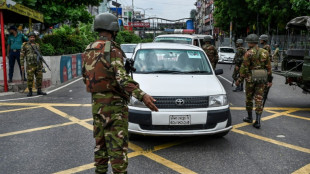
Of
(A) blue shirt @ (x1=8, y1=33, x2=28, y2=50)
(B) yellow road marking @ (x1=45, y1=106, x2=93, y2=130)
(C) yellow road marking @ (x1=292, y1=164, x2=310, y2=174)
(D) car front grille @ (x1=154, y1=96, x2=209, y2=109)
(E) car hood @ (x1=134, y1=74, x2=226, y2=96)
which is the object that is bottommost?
(C) yellow road marking @ (x1=292, y1=164, x2=310, y2=174)

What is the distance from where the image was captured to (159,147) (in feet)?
16.1

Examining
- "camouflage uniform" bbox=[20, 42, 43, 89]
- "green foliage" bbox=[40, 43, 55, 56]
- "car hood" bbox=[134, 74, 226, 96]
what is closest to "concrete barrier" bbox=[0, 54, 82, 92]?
"green foliage" bbox=[40, 43, 55, 56]

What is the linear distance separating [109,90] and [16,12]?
8611 millimetres

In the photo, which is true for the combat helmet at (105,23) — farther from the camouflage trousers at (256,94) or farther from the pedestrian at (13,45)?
the pedestrian at (13,45)

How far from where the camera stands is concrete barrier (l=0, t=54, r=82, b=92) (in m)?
11.6

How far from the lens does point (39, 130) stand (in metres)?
5.89

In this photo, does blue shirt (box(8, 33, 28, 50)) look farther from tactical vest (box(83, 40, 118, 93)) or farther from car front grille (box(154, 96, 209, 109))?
tactical vest (box(83, 40, 118, 93))

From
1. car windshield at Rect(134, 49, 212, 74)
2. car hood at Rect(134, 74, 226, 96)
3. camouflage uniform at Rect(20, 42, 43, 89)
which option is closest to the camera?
car hood at Rect(134, 74, 226, 96)

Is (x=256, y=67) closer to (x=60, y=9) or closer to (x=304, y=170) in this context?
(x=304, y=170)

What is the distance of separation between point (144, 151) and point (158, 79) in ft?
3.91

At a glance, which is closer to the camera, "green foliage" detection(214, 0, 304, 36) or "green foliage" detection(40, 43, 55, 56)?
"green foliage" detection(40, 43, 55, 56)

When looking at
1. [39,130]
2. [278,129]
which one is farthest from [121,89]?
[278,129]

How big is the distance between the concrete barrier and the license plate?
8.24m

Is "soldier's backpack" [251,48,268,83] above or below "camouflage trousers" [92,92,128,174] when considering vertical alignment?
above
